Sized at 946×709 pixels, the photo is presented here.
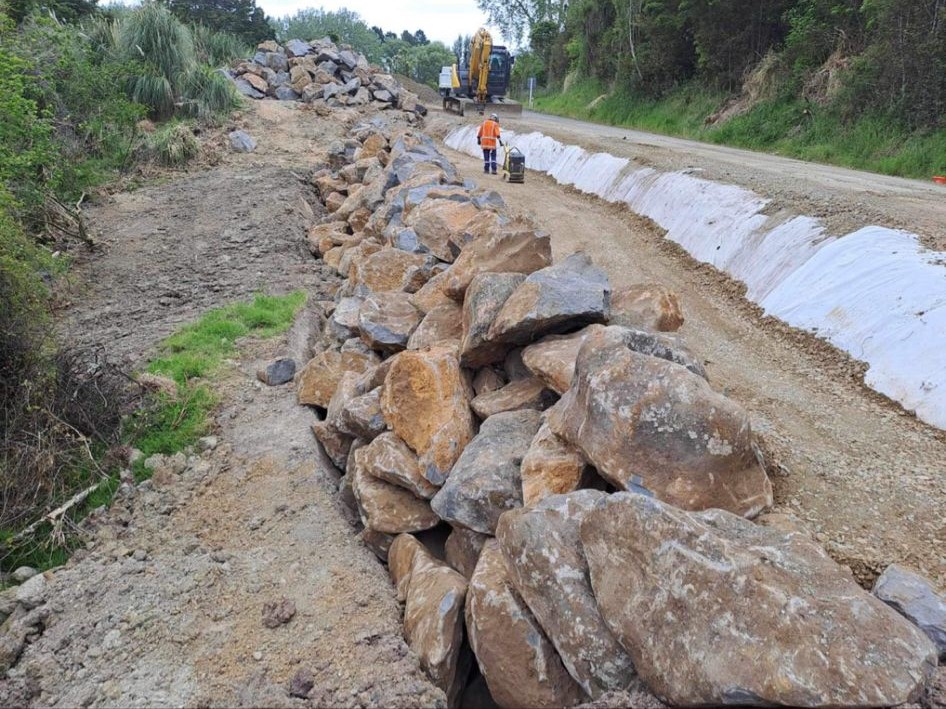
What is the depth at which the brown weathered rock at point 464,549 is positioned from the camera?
3908 millimetres

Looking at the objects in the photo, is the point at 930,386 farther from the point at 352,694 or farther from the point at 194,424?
the point at 194,424

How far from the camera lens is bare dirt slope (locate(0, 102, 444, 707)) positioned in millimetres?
3246

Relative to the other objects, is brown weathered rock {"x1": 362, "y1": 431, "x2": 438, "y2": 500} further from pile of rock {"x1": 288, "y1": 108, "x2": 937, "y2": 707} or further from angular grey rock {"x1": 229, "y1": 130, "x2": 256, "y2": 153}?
angular grey rock {"x1": 229, "y1": 130, "x2": 256, "y2": 153}

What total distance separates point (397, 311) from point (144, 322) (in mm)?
3729

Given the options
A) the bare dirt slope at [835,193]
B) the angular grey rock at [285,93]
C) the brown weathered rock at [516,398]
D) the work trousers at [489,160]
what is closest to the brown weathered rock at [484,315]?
the brown weathered rock at [516,398]

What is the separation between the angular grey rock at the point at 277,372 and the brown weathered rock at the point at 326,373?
1.17 feet

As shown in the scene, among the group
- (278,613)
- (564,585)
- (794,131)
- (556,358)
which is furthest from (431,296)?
(794,131)

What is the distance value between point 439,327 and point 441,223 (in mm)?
2232

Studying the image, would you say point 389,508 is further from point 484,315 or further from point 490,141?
point 490,141

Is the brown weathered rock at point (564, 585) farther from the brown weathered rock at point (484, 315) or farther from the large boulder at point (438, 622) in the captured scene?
the brown weathered rock at point (484, 315)

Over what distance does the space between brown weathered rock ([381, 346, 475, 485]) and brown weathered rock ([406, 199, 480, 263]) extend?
2326mm

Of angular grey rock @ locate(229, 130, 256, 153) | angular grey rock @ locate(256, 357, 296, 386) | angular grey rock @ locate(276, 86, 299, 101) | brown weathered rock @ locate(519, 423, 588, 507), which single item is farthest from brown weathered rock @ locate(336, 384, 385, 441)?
angular grey rock @ locate(276, 86, 299, 101)

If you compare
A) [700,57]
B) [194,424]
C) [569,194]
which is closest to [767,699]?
[194,424]

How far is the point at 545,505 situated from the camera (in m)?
3.23
